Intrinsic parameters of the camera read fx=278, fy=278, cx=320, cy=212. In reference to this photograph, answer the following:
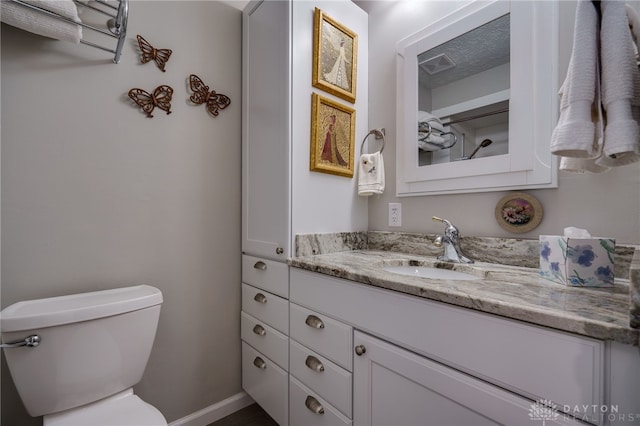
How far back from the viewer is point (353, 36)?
1.54m

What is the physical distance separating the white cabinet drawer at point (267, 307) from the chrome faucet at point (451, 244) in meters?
0.71

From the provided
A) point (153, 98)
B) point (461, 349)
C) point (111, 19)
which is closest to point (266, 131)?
point (153, 98)

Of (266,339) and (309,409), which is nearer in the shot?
(309,409)

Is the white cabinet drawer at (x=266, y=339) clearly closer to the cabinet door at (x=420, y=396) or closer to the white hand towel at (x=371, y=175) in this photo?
the cabinet door at (x=420, y=396)

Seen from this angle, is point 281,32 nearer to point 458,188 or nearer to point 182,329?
point 458,188

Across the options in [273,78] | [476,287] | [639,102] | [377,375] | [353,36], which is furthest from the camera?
[353,36]

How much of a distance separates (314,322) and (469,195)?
86 centimetres

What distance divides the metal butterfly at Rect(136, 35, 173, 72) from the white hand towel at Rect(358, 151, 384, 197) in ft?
3.49

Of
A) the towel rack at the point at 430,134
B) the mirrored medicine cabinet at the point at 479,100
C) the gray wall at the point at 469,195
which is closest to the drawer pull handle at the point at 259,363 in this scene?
the gray wall at the point at 469,195

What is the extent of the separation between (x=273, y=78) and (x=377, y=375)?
1.31m

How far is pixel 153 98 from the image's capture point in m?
1.26

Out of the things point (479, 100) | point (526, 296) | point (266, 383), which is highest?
point (479, 100)

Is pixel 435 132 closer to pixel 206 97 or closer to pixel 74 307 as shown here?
pixel 206 97

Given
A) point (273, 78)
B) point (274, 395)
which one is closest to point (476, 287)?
point (274, 395)
